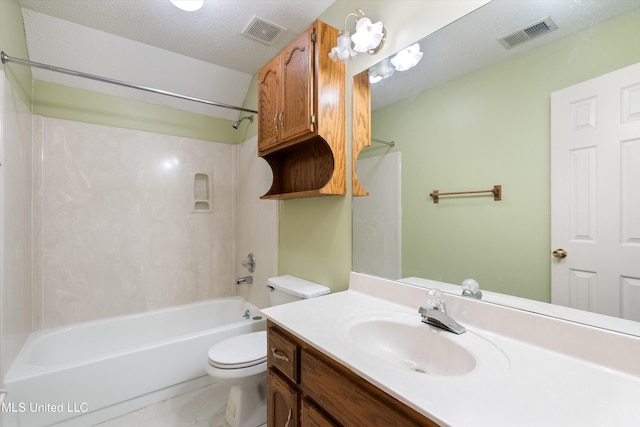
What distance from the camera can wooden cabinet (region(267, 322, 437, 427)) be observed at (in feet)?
2.23

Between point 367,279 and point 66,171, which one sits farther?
point 66,171

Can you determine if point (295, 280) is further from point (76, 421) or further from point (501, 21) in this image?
point (501, 21)

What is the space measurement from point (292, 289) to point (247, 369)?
0.49 meters

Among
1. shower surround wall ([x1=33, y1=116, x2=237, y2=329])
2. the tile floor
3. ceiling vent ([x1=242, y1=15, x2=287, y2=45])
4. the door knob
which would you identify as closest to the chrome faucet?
the door knob

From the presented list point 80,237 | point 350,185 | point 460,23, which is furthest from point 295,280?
point 80,237

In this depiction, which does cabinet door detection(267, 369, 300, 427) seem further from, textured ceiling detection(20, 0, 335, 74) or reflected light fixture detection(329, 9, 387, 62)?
textured ceiling detection(20, 0, 335, 74)

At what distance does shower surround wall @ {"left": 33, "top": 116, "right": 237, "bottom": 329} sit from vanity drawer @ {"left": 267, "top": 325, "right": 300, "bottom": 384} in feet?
6.08

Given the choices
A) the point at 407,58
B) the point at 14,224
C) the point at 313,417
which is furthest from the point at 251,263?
the point at 407,58

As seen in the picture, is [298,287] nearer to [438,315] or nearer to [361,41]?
[438,315]

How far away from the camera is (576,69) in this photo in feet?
2.67

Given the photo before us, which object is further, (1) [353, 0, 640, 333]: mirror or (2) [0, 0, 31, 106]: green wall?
(2) [0, 0, 31, 106]: green wall

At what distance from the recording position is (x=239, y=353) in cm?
160

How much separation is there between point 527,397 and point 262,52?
8.29 ft

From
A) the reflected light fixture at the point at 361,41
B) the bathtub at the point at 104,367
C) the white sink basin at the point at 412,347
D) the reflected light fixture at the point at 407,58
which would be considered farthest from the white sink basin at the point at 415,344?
the bathtub at the point at 104,367
